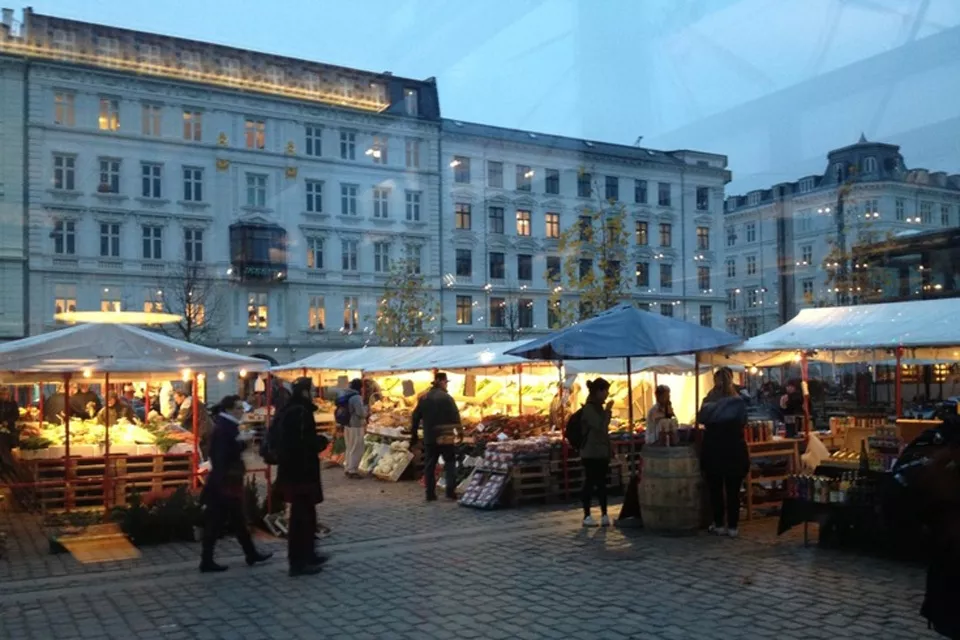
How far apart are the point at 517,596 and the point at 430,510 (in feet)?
16.8

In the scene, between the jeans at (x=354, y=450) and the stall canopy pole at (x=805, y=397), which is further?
the jeans at (x=354, y=450)

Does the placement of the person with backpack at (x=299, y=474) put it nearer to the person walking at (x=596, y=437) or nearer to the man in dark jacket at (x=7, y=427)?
the person walking at (x=596, y=437)

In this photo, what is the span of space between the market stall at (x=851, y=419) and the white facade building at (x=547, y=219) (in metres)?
32.7

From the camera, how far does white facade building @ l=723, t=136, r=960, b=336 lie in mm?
41688

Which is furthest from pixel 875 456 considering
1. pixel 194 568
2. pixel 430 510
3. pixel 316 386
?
pixel 316 386

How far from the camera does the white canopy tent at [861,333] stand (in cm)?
1041

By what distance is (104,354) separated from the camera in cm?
1052

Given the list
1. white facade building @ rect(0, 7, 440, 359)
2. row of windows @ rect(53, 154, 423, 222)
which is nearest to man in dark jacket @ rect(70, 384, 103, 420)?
white facade building @ rect(0, 7, 440, 359)

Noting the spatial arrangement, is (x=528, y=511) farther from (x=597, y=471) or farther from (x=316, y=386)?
(x=316, y=386)

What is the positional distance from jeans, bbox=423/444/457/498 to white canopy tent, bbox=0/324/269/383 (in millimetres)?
3422

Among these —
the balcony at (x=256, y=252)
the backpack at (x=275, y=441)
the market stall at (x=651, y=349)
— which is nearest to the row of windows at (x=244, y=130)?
the balcony at (x=256, y=252)

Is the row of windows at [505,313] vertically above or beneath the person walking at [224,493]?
above

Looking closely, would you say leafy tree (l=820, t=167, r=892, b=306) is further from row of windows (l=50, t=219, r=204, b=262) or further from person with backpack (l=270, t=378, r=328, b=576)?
person with backpack (l=270, t=378, r=328, b=576)

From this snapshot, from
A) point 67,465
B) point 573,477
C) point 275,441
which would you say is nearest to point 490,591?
point 275,441
